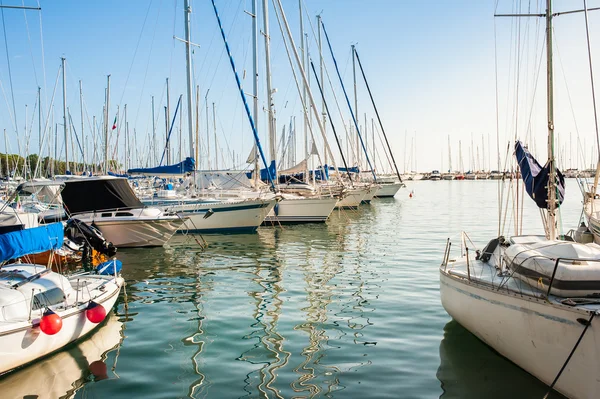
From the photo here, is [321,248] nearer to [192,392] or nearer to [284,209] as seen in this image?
[284,209]

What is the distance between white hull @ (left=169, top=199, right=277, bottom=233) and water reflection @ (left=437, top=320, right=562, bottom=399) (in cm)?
2009

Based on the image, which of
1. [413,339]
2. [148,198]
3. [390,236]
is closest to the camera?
[413,339]

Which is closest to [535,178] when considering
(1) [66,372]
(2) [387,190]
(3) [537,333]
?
(3) [537,333]

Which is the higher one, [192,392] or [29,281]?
[29,281]

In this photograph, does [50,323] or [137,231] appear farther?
[137,231]

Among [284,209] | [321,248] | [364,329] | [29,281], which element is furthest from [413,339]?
[284,209]

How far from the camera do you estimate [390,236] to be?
89.5 feet

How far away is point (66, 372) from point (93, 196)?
1674 cm

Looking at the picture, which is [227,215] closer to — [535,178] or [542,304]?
[535,178]

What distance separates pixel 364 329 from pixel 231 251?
12.5 metres

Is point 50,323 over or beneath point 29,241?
beneath

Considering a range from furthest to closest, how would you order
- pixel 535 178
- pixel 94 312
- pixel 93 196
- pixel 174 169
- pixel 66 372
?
1. pixel 174 169
2. pixel 93 196
3. pixel 535 178
4. pixel 94 312
5. pixel 66 372

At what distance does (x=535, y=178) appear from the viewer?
36.4 ft

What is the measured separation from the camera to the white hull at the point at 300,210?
→ 33531 mm
